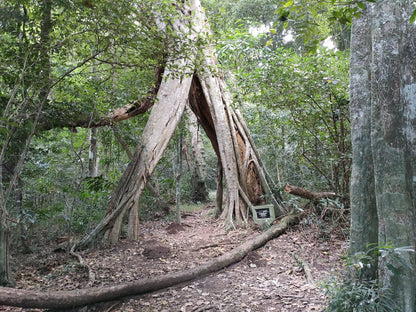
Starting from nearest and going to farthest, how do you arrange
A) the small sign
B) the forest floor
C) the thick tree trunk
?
the forest floor
the thick tree trunk
the small sign

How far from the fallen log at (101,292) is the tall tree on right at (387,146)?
2.18m

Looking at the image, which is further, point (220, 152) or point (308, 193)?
point (220, 152)

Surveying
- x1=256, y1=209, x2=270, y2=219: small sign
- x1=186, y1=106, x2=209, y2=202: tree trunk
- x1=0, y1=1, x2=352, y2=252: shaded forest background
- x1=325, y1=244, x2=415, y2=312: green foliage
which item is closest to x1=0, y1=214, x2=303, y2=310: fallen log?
x1=0, y1=1, x2=352, y2=252: shaded forest background

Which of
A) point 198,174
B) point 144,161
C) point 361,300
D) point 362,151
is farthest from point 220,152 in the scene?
point 361,300

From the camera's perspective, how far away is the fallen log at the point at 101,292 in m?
2.68

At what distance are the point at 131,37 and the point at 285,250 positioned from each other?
4.07 meters

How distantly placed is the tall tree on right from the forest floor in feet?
1.87

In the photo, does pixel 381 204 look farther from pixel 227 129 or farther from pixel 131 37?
pixel 227 129

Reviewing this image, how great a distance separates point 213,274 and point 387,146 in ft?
9.43

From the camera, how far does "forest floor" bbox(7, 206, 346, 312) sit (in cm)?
320

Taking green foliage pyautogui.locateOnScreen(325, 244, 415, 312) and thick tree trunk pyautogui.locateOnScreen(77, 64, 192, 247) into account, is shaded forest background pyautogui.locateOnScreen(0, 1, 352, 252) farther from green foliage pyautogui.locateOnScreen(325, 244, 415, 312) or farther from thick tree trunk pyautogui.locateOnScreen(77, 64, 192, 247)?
green foliage pyautogui.locateOnScreen(325, 244, 415, 312)

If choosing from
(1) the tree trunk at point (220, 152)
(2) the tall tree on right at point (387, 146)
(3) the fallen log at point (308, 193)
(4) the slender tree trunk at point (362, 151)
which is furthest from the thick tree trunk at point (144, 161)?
(2) the tall tree on right at point (387, 146)

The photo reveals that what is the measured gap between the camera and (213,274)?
407 cm

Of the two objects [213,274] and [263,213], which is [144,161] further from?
[213,274]
